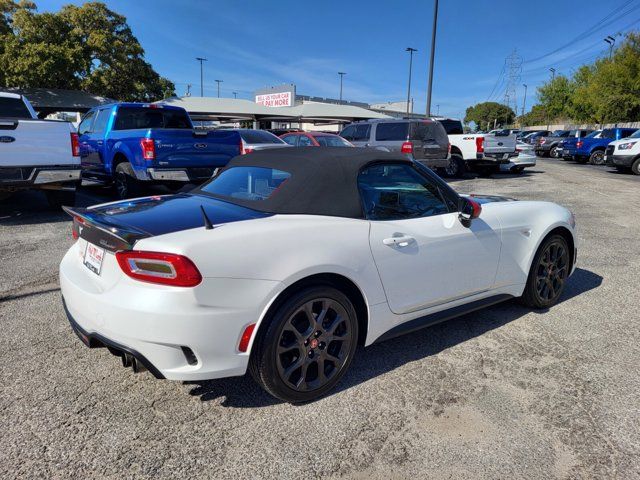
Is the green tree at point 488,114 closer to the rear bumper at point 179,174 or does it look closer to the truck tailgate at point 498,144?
the truck tailgate at point 498,144

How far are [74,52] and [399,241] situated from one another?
35.4 metres

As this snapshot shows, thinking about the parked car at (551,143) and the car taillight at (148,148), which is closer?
the car taillight at (148,148)

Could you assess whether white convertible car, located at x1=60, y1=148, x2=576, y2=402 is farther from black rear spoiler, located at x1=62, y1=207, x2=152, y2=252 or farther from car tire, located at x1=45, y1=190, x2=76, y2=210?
car tire, located at x1=45, y1=190, x2=76, y2=210

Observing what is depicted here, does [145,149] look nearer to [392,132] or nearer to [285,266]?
[285,266]

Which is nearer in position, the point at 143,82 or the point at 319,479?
the point at 319,479

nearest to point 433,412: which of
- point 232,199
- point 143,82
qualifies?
point 232,199

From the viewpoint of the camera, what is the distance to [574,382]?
297 centimetres

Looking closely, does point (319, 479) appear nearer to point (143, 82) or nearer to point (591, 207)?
point (591, 207)

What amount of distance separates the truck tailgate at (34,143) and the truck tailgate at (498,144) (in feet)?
43.1

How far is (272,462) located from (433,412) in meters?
0.98

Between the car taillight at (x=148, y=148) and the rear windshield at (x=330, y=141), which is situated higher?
the rear windshield at (x=330, y=141)

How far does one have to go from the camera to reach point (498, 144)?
16219 millimetres

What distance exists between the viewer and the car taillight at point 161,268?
7.20ft

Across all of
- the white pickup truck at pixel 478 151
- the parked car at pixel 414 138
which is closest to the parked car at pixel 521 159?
the white pickup truck at pixel 478 151
